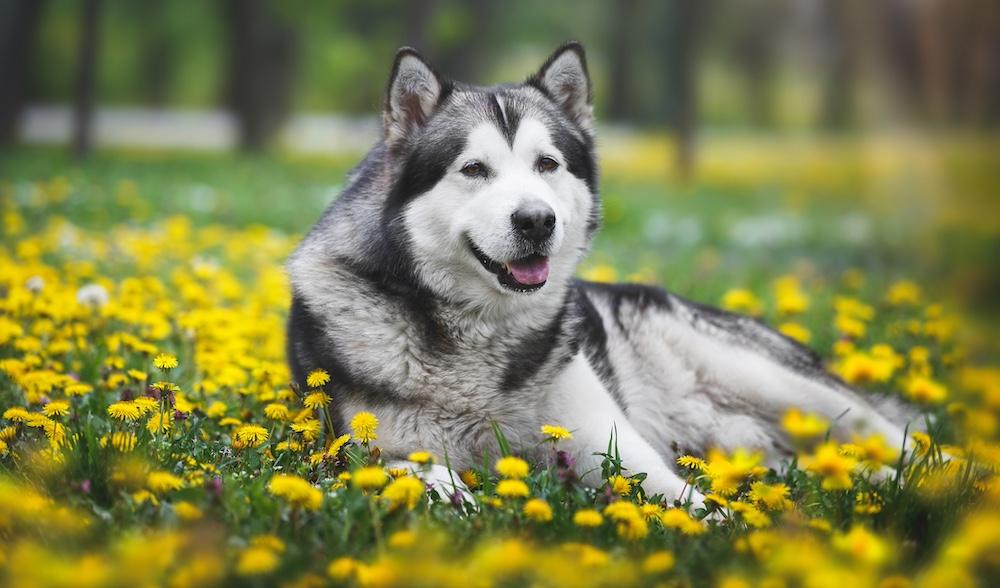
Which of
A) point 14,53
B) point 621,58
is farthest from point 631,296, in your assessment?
point 621,58

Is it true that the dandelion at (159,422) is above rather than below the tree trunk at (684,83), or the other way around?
below

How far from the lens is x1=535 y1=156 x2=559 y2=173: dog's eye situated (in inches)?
129

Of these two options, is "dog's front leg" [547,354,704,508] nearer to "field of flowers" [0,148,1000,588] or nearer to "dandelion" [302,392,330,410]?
"field of flowers" [0,148,1000,588]

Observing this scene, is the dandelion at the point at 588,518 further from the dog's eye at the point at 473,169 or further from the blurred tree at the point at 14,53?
the blurred tree at the point at 14,53

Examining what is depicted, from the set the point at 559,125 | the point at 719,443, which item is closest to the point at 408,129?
the point at 559,125

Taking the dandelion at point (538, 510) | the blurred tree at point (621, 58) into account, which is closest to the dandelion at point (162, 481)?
the dandelion at point (538, 510)

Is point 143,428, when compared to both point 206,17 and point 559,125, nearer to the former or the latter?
point 559,125

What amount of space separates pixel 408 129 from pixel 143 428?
1.41m

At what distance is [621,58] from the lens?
23.8 meters

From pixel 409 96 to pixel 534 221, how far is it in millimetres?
735

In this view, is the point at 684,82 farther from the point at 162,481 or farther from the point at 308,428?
the point at 162,481

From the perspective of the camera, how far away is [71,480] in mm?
2387

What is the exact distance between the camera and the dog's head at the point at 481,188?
306cm

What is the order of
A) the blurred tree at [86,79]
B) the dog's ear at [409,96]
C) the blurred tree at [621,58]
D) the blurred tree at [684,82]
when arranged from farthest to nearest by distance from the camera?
the blurred tree at [621,58] → the blurred tree at [684,82] → the blurred tree at [86,79] → the dog's ear at [409,96]
